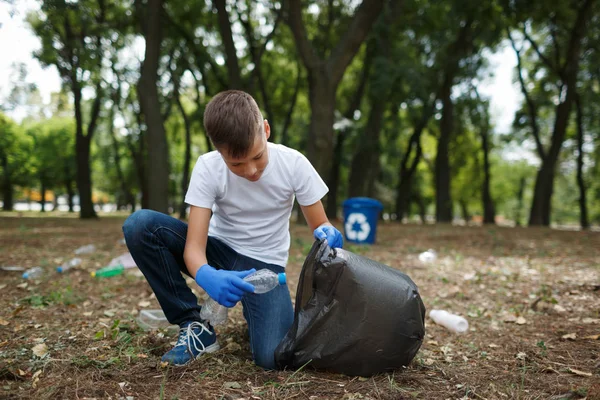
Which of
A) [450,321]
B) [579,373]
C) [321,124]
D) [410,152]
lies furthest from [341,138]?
[579,373]

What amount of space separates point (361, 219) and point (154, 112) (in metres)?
3.85

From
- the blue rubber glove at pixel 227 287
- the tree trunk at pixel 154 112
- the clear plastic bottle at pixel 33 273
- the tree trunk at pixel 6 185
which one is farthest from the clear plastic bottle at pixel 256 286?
the tree trunk at pixel 6 185

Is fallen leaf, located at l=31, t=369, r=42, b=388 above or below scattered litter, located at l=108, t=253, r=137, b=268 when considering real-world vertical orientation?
below

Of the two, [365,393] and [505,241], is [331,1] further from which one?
[365,393]

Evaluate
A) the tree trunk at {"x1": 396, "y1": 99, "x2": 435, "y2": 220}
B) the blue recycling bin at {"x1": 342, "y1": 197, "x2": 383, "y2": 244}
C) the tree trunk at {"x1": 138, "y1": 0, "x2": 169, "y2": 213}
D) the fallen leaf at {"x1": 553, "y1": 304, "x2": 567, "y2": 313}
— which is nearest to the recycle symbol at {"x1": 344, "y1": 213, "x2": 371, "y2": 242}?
the blue recycling bin at {"x1": 342, "y1": 197, "x2": 383, "y2": 244}

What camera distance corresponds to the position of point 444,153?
46.4 feet

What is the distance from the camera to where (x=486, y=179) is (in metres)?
16.4

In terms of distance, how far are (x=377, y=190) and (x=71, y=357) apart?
66.7 ft

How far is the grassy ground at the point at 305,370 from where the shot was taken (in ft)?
6.24

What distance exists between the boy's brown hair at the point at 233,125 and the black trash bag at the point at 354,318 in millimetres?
581

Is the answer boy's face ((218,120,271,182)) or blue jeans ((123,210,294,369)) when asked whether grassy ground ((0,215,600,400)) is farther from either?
boy's face ((218,120,271,182))

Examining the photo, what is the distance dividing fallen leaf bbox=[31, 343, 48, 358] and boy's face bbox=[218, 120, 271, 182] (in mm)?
1312

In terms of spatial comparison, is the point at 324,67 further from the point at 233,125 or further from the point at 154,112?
the point at 233,125

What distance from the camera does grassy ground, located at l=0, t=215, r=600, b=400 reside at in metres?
1.90
